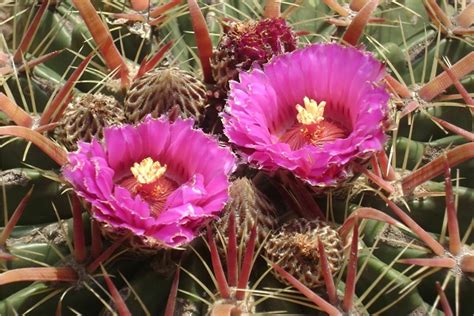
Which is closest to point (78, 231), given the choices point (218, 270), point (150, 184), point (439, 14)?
point (150, 184)

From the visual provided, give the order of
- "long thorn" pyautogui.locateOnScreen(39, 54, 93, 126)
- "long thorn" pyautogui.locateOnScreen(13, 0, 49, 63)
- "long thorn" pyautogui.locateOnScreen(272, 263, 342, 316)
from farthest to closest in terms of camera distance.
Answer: "long thorn" pyautogui.locateOnScreen(13, 0, 49, 63)
"long thorn" pyautogui.locateOnScreen(39, 54, 93, 126)
"long thorn" pyautogui.locateOnScreen(272, 263, 342, 316)

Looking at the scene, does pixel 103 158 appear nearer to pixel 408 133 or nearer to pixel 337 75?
pixel 337 75

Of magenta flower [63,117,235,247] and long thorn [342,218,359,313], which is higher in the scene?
magenta flower [63,117,235,247]

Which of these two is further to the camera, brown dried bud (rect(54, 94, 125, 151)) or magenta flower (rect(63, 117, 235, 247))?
brown dried bud (rect(54, 94, 125, 151))

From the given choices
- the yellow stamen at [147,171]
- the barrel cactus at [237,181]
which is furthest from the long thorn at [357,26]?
the yellow stamen at [147,171]

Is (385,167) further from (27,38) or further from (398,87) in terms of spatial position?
(27,38)

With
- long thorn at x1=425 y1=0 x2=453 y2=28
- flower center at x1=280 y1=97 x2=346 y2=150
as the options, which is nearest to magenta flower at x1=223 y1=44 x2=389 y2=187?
flower center at x1=280 y1=97 x2=346 y2=150

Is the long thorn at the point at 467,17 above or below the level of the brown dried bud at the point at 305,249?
above

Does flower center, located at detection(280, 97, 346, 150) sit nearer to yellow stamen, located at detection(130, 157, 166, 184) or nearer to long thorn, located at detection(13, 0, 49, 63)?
yellow stamen, located at detection(130, 157, 166, 184)

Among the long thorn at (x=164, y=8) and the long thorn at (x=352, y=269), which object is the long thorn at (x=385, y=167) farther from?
the long thorn at (x=164, y=8)
